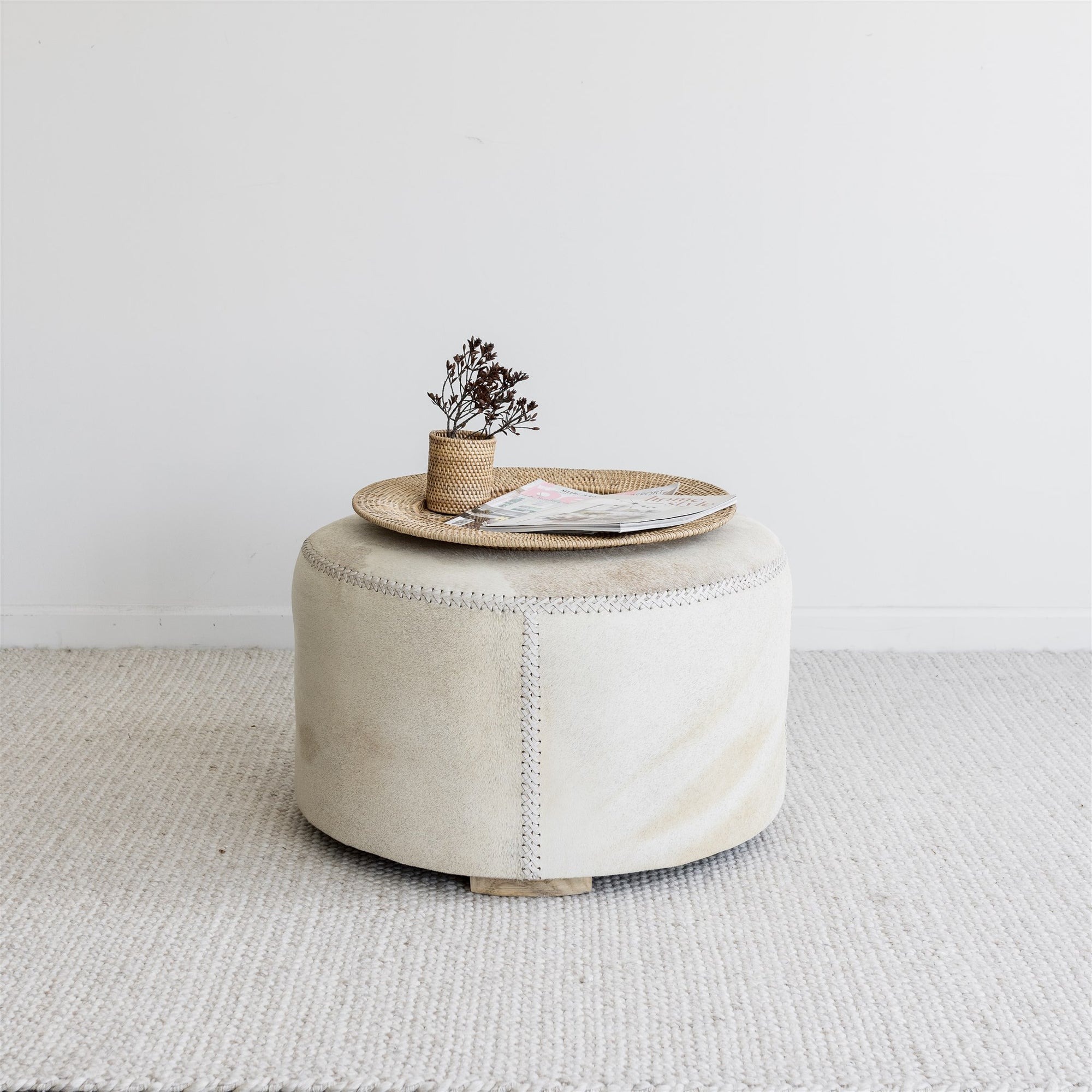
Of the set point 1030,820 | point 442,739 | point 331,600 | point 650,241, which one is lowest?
point 1030,820

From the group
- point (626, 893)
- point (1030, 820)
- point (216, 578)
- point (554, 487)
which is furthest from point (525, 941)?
point (216, 578)

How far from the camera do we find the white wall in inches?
95.1

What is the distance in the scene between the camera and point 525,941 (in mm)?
1486

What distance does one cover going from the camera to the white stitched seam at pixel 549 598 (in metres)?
1.48

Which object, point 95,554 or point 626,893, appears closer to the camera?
point 626,893

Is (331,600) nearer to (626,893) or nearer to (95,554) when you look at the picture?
(626,893)

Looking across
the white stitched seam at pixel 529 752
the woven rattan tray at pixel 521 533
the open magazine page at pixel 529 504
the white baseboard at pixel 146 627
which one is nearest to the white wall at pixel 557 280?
the white baseboard at pixel 146 627

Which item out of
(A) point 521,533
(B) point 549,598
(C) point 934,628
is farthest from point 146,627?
(C) point 934,628

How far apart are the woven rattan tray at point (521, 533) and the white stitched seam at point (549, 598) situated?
0.09 m

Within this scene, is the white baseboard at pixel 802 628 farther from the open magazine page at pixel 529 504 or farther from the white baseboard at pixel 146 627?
the open magazine page at pixel 529 504

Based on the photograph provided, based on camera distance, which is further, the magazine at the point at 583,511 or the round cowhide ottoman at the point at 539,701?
the magazine at the point at 583,511

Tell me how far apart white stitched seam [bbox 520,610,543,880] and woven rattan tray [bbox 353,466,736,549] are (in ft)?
0.46

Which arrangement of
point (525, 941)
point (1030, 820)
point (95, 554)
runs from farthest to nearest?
point (95, 554)
point (1030, 820)
point (525, 941)

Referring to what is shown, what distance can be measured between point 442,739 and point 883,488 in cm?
148
